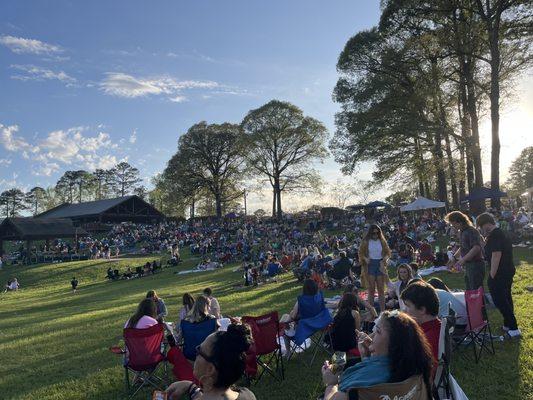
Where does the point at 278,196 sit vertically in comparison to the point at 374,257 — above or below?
above

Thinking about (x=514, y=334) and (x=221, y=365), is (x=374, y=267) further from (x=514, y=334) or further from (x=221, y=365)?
(x=221, y=365)

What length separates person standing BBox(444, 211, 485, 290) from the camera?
22.5 ft

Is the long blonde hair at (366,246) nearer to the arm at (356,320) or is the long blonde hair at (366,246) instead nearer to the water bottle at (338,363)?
the arm at (356,320)

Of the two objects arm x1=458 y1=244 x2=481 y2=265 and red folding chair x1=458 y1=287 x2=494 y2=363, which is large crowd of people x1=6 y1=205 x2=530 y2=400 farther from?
red folding chair x1=458 y1=287 x2=494 y2=363

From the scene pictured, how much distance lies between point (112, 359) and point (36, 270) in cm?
2530

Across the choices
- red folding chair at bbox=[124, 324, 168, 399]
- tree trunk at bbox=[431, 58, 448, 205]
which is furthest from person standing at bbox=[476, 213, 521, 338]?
tree trunk at bbox=[431, 58, 448, 205]

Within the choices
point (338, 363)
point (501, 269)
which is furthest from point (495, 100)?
point (338, 363)

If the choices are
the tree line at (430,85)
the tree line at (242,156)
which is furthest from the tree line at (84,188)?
the tree line at (430,85)

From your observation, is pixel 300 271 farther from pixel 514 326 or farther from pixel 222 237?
pixel 222 237

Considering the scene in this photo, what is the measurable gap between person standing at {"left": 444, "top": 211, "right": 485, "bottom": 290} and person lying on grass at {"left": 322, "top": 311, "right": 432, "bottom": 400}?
15.8ft

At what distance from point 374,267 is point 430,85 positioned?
1838cm

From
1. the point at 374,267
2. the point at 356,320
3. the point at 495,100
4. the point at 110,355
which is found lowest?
the point at 110,355

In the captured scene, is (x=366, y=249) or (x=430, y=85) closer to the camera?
(x=366, y=249)

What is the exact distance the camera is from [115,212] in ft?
172
